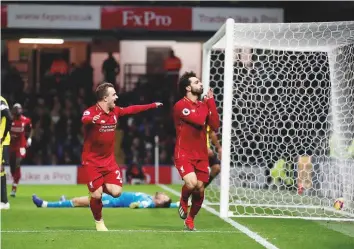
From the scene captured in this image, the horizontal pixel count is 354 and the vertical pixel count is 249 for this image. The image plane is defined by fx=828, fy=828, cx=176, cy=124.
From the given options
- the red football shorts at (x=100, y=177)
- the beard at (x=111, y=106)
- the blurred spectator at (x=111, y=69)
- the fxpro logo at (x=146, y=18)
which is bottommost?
the red football shorts at (x=100, y=177)

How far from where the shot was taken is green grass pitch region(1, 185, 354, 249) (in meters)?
8.38

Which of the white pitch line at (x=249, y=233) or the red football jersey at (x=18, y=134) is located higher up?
the red football jersey at (x=18, y=134)

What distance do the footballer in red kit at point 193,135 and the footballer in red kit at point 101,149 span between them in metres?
0.42

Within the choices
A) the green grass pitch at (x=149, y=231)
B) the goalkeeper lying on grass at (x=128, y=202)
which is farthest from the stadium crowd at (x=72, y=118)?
the green grass pitch at (x=149, y=231)

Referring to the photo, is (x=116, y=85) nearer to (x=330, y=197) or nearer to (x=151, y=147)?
(x=151, y=147)

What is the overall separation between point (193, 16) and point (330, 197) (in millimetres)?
10598

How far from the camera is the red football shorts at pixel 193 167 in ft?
32.9

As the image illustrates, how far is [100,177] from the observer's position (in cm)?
984

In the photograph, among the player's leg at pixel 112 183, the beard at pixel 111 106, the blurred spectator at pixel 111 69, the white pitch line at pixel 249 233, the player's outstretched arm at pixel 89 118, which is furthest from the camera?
the blurred spectator at pixel 111 69

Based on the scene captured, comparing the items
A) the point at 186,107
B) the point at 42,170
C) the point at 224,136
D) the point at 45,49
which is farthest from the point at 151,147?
the point at 186,107

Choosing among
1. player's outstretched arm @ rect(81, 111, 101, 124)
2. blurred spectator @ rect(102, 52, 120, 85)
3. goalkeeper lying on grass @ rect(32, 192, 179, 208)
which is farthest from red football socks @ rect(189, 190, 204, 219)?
blurred spectator @ rect(102, 52, 120, 85)

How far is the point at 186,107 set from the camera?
10016 mm

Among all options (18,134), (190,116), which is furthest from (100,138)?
(18,134)

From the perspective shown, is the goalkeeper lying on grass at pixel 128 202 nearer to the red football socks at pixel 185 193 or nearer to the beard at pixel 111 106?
the red football socks at pixel 185 193
